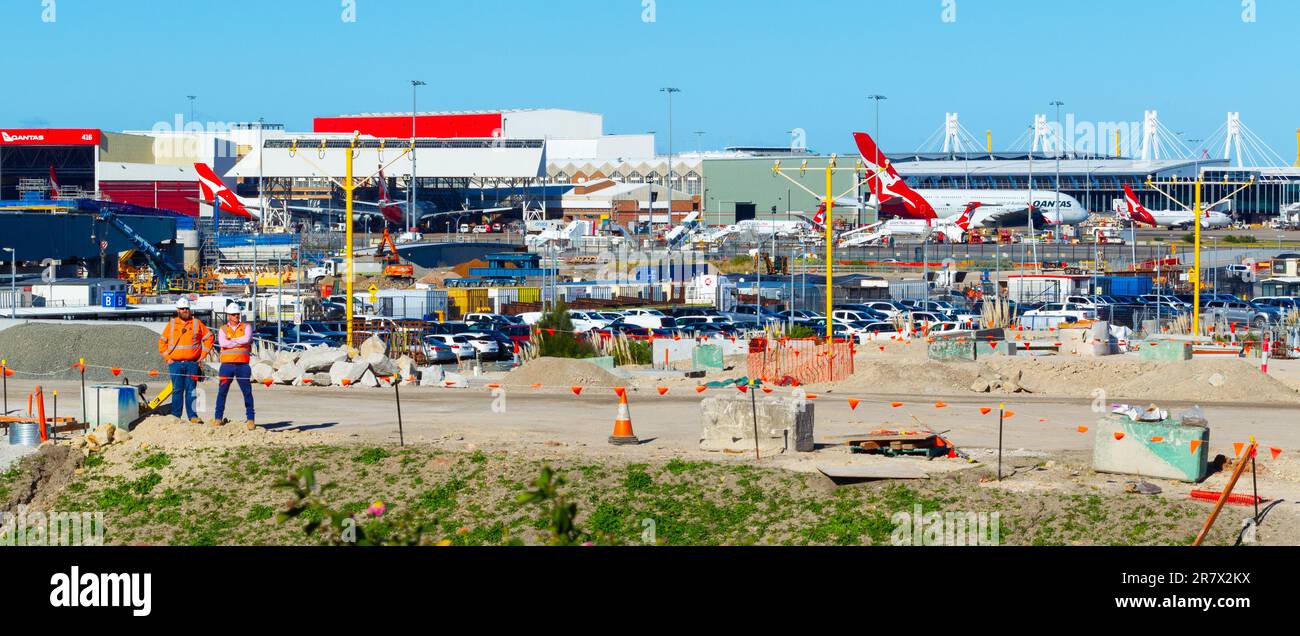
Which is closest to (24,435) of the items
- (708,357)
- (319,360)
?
(319,360)

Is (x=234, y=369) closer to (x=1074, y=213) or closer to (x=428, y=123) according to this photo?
(x=1074, y=213)

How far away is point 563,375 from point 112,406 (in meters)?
10.2

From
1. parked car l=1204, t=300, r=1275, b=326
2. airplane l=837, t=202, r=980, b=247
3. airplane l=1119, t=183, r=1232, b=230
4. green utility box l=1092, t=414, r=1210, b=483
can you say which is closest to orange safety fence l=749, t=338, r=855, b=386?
green utility box l=1092, t=414, r=1210, b=483

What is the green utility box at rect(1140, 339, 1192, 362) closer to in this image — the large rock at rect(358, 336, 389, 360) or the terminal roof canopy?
the large rock at rect(358, 336, 389, 360)

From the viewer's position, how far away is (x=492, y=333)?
3944 centimetres

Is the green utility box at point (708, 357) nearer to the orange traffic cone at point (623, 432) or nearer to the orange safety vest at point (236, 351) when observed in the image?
the orange traffic cone at point (623, 432)

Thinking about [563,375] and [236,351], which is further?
[563,375]

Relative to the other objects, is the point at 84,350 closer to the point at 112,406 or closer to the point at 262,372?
the point at 262,372

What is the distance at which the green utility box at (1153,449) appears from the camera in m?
16.5

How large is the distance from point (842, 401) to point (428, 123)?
527ft

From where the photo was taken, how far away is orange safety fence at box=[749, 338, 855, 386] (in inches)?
1167

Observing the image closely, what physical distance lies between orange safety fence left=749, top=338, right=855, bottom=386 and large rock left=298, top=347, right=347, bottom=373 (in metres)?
7.94

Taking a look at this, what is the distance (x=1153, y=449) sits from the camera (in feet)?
54.9
